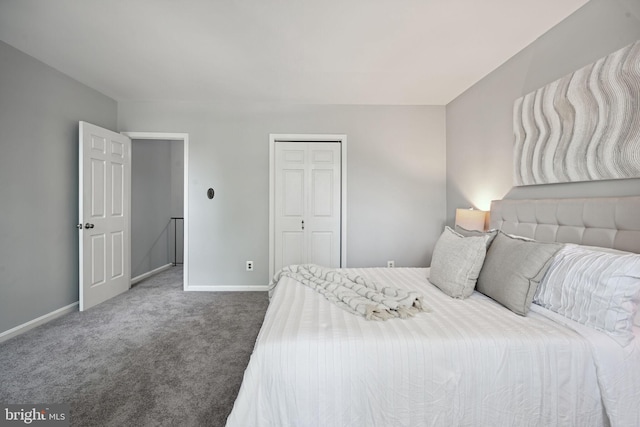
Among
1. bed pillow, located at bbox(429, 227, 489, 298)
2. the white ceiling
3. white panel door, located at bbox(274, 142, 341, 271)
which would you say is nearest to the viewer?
bed pillow, located at bbox(429, 227, 489, 298)

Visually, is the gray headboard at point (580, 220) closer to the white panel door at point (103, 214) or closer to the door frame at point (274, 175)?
the door frame at point (274, 175)

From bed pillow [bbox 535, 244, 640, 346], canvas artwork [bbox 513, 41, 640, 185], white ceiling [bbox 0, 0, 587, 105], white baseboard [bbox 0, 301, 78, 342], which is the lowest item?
white baseboard [bbox 0, 301, 78, 342]

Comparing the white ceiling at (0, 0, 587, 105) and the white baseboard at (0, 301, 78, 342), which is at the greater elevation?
the white ceiling at (0, 0, 587, 105)

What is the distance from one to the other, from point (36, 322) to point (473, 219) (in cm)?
434

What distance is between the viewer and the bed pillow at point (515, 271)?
1469 millimetres

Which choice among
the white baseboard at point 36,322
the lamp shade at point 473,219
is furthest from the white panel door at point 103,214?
the lamp shade at point 473,219

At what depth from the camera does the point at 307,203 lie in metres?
3.82

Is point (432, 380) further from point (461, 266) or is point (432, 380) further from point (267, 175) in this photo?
point (267, 175)

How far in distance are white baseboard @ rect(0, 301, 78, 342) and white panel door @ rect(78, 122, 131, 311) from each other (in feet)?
0.45

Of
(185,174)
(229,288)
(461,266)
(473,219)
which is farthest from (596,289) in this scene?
(185,174)

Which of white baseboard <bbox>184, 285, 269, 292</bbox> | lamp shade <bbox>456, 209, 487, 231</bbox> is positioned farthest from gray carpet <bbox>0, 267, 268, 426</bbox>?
lamp shade <bbox>456, 209, 487, 231</bbox>

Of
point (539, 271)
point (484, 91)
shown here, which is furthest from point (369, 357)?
point (484, 91)

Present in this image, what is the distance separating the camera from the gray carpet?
1.58 meters

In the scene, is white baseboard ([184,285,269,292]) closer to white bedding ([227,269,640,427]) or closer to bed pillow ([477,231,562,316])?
white bedding ([227,269,640,427])
